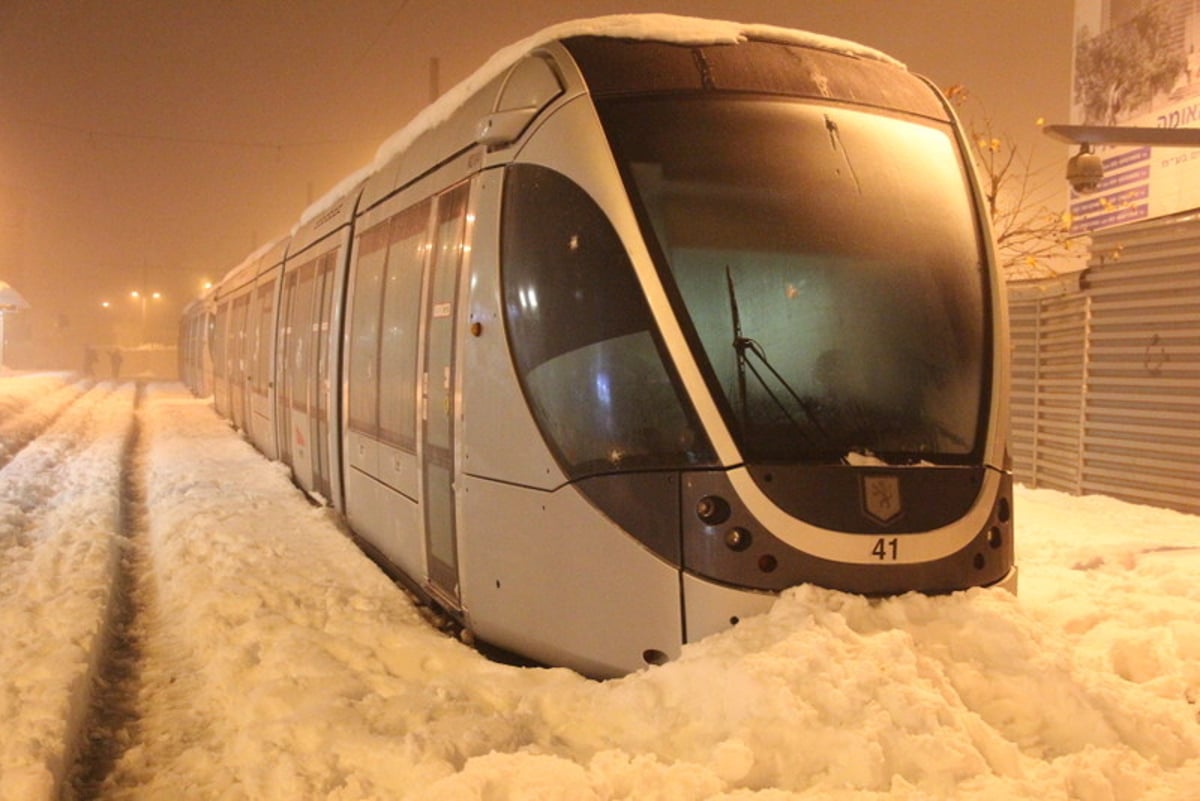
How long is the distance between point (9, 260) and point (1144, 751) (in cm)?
8785

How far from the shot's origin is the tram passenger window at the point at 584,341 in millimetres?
4133

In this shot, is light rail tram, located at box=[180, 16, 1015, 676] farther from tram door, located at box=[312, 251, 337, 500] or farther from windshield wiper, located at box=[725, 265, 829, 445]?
tram door, located at box=[312, 251, 337, 500]

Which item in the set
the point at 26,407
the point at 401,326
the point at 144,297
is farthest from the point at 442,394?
the point at 144,297

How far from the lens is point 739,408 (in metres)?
4.08

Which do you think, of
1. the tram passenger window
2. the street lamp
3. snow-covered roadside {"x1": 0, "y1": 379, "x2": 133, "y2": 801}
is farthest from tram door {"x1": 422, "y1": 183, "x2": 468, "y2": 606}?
the street lamp

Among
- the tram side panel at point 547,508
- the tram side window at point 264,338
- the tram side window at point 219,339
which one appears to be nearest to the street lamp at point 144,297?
the tram side window at point 219,339

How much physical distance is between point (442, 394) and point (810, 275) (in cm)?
228

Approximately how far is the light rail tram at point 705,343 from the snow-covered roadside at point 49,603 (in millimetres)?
2028

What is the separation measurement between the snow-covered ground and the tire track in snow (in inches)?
1.3

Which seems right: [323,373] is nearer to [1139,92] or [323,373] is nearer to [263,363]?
[263,363]

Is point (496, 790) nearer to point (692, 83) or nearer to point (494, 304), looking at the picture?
point (494, 304)

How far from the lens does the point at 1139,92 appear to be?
14195mm

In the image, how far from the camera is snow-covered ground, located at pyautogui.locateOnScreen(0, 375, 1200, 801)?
10.6ft

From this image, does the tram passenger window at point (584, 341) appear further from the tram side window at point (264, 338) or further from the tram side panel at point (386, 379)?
the tram side window at point (264, 338)
